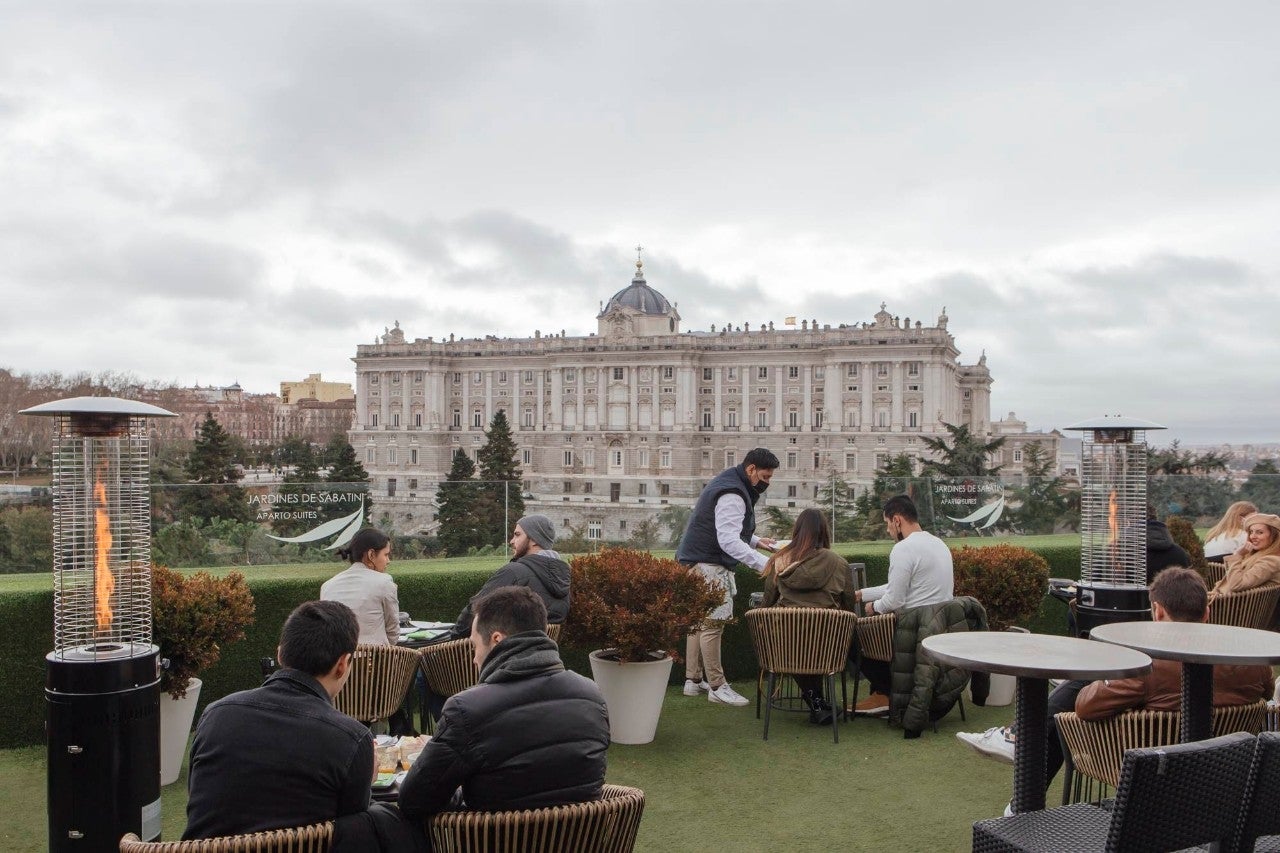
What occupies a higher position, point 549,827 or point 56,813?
point 549,827

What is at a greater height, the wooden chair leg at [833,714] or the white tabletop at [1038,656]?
the white tabletop at [1038,656]

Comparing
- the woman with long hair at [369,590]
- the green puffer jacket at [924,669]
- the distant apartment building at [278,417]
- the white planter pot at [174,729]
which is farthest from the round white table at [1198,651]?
the distant apartment building at [278,417]

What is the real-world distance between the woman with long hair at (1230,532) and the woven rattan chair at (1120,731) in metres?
4.22

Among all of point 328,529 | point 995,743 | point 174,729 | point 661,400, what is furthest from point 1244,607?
point 661,400

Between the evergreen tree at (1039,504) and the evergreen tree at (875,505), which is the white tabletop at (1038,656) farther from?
the evergreen tree at (1039,504)

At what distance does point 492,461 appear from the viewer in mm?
52156

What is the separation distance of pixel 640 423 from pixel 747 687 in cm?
6503

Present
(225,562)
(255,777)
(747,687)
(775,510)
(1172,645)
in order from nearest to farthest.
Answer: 1. (255,777)
2. (1172,645)
3. (747,687)
4. (225,562)
5. (775,510)

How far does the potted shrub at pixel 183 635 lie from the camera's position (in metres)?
4.64

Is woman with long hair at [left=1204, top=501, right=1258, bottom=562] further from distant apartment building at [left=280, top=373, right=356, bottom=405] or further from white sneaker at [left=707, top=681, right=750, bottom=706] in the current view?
distant apartment building at [left=280, top=373, right=356, bottom=405]

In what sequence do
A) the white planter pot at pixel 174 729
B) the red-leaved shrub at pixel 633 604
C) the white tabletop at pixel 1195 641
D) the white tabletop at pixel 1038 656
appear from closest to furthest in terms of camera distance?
the white tabletop at pixel 1038 656 < the white tabletop at pixel 1195 641 < the white planter pot at pixel 174 729 < the red-leaved shrub at pixel 633 604

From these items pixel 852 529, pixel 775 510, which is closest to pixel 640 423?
pixel 775 510

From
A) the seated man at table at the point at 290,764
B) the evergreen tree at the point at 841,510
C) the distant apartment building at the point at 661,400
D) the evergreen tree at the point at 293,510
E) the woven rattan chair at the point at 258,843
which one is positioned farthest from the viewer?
the distant apartment building at the point at 661,400

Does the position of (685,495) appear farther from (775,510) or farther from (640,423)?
(775,510)
